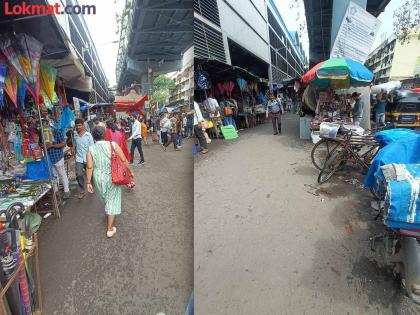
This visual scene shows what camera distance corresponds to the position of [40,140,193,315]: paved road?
1.99 metres

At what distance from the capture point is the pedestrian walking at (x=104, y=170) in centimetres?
278

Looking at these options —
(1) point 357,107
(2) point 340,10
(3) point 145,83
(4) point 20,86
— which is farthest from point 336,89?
(4) point 20,86

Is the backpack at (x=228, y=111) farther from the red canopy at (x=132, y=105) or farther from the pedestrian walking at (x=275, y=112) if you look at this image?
the red canopy at (x=132, y=105)

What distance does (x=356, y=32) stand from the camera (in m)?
3.90

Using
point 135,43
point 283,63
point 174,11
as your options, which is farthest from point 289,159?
point 283,63

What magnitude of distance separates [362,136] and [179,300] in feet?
10.7

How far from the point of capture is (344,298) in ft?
5.82

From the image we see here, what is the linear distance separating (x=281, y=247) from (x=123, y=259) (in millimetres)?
1355

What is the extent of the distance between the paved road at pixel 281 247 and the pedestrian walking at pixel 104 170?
906 millimetres

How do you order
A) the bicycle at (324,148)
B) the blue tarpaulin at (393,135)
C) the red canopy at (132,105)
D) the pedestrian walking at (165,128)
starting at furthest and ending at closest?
the red canopy at (132,105) → the pedestrian walking at (165,128) → the bicycle at (324,148) → the blue tarpaulin at (393,135)

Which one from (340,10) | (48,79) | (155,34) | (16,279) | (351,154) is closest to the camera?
(16,279)

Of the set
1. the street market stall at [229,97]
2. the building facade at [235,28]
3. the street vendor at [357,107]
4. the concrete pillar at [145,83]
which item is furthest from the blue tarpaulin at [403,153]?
the concrete pillar at [145,83]

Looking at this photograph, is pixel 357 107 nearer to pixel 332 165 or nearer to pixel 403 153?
pixel 332 165

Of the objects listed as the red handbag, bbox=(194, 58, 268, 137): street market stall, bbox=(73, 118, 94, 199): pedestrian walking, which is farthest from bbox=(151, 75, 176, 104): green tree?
bbox=(73, 118, 94, 199): pedestrian walking
